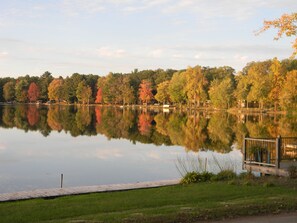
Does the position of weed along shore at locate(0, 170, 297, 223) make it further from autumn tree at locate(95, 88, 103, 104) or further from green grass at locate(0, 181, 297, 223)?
autumn tree at locate(95, 88, 103, 104)

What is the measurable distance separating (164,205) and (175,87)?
100574 mm

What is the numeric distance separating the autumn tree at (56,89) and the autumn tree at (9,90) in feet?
55.2

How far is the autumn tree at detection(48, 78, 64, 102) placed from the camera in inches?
5945

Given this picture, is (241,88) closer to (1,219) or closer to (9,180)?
(9,180)

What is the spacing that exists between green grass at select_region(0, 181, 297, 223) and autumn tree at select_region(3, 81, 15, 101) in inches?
6034

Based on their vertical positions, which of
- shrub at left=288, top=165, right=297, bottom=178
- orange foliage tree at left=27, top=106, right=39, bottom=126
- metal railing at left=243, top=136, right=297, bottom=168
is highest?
metal railing at left=243, top=136, right=297, bottom=168

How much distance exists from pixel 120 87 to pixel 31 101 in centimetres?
4761

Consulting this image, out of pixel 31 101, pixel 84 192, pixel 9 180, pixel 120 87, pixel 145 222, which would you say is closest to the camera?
pixel 145 222

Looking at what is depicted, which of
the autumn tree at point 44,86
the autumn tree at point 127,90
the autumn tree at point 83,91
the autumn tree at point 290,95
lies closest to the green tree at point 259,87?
the autumn tree at point 290,95

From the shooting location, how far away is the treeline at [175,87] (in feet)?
271

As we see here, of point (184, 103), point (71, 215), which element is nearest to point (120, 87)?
point (184, 103)

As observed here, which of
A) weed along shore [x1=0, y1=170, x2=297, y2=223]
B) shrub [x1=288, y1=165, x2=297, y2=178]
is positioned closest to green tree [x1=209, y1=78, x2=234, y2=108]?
shrub [x1=288, y1=165, x2=297, y2=178]

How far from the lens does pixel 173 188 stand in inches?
576

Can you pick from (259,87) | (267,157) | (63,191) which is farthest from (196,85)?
(63,191)
